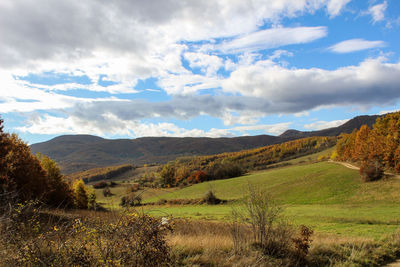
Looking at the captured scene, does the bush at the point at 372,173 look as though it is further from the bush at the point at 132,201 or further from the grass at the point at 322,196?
the bush at the point at 132,201

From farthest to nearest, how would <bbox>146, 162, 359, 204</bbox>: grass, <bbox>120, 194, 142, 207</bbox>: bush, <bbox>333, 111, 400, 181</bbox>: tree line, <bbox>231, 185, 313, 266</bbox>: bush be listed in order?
<bbox>333, 111, 400, 181</bbox>: tree line
<bbox>146, 162, 359, 204</bbox>: grass
<bbox>231, 185, 313, 266</bbox>: bush
<bbox>120, 194, 142, 207</bbox>: bush

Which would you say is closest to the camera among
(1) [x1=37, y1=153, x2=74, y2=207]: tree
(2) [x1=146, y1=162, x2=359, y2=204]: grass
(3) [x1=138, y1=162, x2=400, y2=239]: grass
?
(3) [x1=138, y1=162, x2=400, y2=239]: grass

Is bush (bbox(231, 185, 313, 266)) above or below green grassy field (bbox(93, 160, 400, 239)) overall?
above

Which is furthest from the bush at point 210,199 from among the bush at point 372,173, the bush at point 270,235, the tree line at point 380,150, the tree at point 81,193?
the bush at point 270,235

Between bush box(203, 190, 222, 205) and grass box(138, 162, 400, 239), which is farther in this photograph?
bush box(203, 190, 222, 205)

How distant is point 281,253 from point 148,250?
5306 millimetres

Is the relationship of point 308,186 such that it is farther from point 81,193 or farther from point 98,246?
point 98,246

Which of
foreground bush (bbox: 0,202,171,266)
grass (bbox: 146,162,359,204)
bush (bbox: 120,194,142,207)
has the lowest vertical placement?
grass (bbox: 146,162,359,204)

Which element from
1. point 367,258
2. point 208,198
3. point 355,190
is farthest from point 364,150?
point 367,258

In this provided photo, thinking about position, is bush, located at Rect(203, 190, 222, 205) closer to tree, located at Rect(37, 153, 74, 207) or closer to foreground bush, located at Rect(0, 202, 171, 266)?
tree, located at Rect(37, 153, 74, 207)

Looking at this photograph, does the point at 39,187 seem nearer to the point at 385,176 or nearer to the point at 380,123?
the point at 385,176

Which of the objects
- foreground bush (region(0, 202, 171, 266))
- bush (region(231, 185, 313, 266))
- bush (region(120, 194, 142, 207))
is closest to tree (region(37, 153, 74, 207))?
bush (region(231, 185, 313, 266))

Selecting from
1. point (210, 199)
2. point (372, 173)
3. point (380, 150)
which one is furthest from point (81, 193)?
point (380, 150)

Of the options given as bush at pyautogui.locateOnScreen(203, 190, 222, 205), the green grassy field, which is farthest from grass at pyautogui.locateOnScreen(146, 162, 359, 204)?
bush at pyautogui.locateOnScreen(203, 190, 222, 205)
